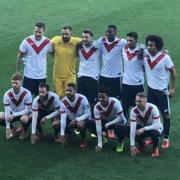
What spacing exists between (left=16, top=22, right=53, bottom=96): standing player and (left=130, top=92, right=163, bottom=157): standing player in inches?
83.7

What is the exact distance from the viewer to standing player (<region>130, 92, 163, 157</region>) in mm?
9344

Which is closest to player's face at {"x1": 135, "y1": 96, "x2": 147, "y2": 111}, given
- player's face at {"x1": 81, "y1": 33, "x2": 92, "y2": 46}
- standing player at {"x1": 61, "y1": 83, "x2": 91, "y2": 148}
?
standing player at {"x1": 61, "y1": 83, "x2": 91, "y2": 148}

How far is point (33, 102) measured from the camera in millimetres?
9883

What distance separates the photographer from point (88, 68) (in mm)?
10570

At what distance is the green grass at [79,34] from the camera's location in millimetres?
8867

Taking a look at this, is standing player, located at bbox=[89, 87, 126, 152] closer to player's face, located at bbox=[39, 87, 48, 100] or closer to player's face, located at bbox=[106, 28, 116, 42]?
player's face, located at bbox=[39, 87, 48, 100]

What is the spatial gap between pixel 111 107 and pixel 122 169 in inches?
46.9

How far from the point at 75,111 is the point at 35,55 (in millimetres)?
1387

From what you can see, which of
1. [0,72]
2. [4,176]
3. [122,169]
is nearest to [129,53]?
[122,169]

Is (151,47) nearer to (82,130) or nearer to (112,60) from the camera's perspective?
(112,60)

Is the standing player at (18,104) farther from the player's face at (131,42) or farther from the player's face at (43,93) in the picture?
the player's face at (131,42)

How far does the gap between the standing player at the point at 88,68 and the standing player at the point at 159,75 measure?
3.65ft

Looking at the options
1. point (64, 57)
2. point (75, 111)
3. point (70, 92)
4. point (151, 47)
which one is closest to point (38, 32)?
point (64, 57)

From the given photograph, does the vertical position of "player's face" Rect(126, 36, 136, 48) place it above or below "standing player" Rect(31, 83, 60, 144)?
above
